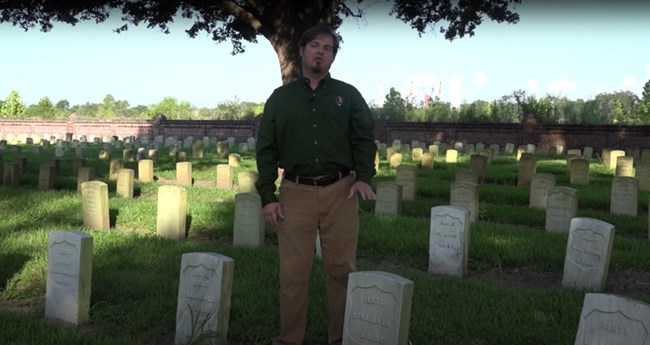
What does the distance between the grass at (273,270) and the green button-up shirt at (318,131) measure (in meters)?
1.44

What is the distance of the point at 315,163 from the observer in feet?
13.7

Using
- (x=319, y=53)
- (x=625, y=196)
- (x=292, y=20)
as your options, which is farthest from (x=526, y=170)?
(x=319, y=53)

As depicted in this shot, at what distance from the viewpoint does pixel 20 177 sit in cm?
1495

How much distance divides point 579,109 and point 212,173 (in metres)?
25.9

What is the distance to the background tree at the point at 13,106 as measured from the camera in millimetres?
63219

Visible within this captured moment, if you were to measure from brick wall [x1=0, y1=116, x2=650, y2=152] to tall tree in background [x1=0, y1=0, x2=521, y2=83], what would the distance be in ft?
31.0

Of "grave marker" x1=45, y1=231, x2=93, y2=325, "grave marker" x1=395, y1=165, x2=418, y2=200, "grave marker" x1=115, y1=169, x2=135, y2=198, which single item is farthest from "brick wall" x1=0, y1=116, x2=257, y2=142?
"grave marker" x1=45, y1=231, x2=93, y2=325

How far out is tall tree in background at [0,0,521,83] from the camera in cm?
1766

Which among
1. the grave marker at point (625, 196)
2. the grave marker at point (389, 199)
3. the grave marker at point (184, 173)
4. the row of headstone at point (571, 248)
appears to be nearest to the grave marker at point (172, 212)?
the grave marker at point (389, 199)

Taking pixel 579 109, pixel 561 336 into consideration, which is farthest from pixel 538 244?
pixel 579 109

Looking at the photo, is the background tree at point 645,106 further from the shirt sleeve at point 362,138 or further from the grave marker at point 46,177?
the shirt sleeve at point 362,138

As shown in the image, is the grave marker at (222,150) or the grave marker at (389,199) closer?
the grave marker at (389,199)

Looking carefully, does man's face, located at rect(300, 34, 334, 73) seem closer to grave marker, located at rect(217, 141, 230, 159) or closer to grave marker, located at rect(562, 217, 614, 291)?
grave marker, located at rect(562, 217, 614, 291)

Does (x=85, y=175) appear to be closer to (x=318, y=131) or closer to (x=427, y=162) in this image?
(x=427, y=162)
